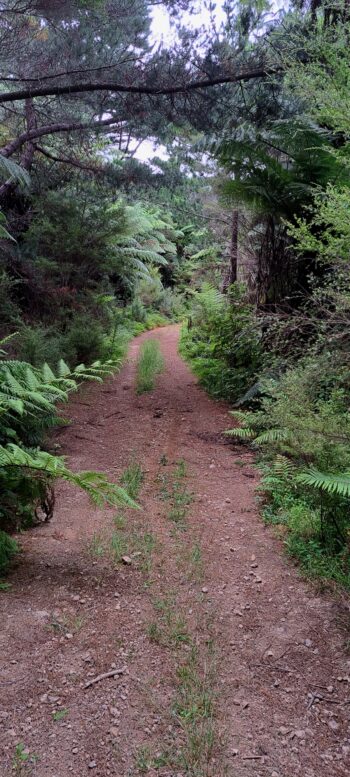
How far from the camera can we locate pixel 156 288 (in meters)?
21.2

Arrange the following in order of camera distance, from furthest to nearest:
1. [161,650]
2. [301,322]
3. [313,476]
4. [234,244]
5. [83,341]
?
[234,244], [83,341], [301,322], [313,476], [161,650]

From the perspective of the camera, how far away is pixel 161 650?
217cm

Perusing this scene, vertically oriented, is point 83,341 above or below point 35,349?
below

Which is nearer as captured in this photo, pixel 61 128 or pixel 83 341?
pixel 61 128

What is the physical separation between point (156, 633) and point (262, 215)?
6366 millimetres

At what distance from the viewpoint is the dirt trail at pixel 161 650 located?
5.45 feet

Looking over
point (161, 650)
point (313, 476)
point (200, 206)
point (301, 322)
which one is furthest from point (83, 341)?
point (161, 650)

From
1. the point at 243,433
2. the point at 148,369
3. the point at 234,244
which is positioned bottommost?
the point at 148,369

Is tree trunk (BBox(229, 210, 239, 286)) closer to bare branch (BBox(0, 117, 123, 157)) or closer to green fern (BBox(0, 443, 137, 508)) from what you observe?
bare branch (BBox(0, 117, 123, 157))

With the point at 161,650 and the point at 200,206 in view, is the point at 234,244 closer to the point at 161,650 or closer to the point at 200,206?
the point at 200,206

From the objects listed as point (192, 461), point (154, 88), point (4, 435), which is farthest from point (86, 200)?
point (4, 435)

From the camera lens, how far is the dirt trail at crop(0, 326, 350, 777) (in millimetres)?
1662

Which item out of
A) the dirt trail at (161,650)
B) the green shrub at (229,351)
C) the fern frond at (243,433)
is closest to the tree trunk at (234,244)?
the green shrub at (229,351)

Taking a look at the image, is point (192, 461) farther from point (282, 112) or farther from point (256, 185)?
point (282, 112)
